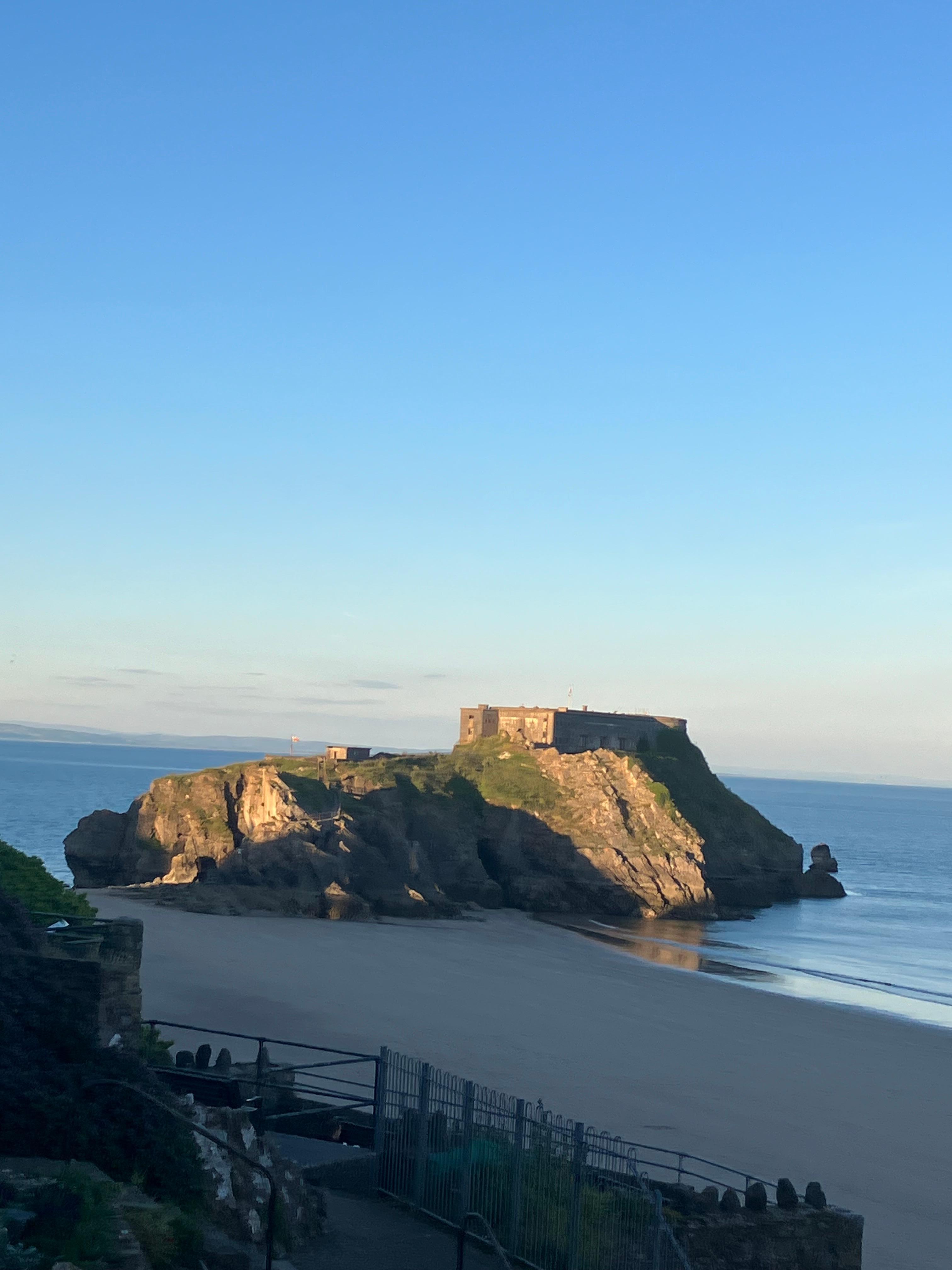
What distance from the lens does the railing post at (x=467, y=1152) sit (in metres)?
15.1

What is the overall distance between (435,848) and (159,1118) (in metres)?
63.0

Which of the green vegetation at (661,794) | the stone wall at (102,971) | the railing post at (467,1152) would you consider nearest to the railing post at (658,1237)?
the railing post at (467,1152)

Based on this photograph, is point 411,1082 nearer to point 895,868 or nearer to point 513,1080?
point 513,1080

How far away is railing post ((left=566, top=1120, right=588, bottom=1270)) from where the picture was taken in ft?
46.6

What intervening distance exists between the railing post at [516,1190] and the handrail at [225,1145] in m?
3.13

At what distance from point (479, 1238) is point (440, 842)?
203 feet

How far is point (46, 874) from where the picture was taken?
81.8 feet

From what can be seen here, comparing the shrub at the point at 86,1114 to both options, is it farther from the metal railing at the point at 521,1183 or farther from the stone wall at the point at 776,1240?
the stone wall at the point at 776,1240

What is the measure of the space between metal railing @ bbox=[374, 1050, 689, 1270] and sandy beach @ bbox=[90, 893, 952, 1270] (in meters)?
5.96

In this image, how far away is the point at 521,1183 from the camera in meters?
15.0

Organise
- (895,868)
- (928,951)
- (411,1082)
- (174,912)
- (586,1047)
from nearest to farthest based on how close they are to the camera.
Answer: (411,1082)
(586,1047)
(174,912)
(928,951)
(895,868)

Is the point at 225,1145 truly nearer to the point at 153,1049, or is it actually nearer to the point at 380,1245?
the point at 380,1245

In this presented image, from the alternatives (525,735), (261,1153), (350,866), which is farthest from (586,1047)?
(525,735)

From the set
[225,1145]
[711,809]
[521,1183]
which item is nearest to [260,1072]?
[521,1183]
